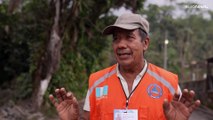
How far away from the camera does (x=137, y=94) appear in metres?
2.90

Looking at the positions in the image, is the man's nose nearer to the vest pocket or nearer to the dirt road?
the vest pocket

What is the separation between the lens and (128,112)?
283cm

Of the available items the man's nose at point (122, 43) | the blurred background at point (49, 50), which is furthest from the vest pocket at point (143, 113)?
the blurred background at point (49, 50)

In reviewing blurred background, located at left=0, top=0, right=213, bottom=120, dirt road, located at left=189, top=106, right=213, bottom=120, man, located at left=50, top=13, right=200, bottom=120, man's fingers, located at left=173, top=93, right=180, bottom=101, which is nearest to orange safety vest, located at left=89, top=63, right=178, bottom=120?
man, located at left=50, top=13, right=200, bottom=120

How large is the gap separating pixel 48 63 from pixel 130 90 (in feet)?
34.4

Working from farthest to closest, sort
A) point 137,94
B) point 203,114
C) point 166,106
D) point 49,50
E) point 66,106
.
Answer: point 203,114 → point 49,50 → point 66,106 → point 137,94 → point 166,106

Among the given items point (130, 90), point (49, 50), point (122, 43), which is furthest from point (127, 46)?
point (49, 50)

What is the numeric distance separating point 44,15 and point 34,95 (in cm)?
497

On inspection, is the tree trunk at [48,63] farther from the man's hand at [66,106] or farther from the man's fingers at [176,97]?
the man's fingers at [176,97]

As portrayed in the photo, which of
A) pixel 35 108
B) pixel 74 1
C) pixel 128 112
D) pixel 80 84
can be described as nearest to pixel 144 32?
pixel 128 112

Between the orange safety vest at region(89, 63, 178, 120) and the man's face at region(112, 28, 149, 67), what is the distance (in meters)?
0.16

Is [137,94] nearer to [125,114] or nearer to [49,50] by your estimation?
[125,114]

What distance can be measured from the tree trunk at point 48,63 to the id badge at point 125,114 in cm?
999

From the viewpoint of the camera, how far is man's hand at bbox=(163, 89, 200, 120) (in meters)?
2.75
